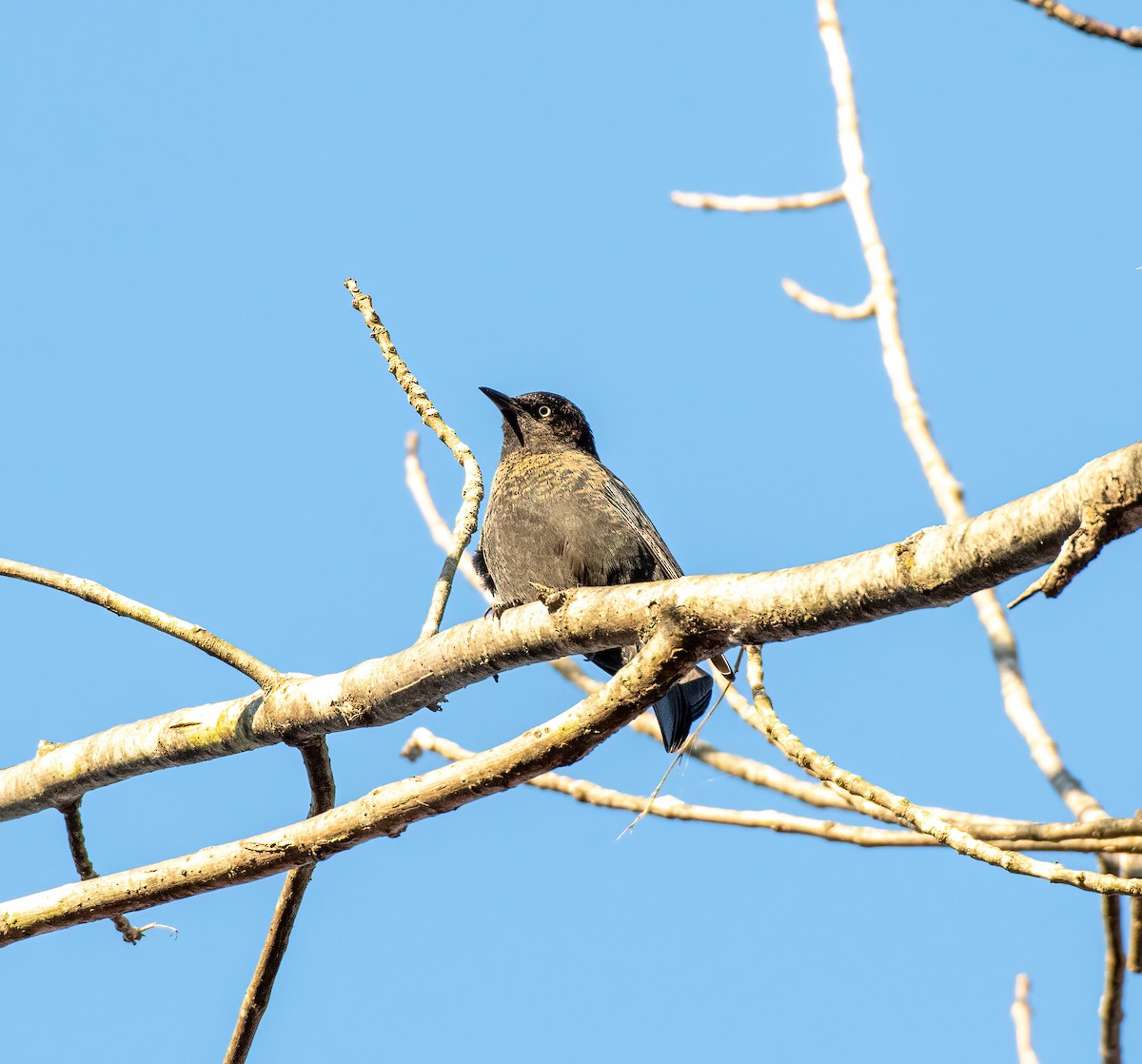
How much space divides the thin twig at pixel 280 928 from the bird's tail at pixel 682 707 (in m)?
1.75

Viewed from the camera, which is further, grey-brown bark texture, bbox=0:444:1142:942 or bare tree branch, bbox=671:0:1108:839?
bare tree branch, bbox=671:0:1108:839

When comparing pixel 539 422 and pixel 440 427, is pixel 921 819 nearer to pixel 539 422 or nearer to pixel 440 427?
pixel 440 427

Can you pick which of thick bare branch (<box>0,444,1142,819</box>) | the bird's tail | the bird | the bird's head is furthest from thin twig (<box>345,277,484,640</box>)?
the bird's head

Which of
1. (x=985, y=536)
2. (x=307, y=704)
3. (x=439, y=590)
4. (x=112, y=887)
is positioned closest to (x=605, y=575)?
(x=439, y=590)

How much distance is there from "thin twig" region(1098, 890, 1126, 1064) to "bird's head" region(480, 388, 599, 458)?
3.71 meters

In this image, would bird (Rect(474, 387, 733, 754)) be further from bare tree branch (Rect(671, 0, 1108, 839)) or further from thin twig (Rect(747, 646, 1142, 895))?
thin twig (Rect(747, 646, 1142, 895))

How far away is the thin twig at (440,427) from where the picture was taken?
4.78 meters

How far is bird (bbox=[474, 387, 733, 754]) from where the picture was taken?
19.9 ft

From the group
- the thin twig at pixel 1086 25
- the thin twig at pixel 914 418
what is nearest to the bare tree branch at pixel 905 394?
the thin twig at pixel 914 418

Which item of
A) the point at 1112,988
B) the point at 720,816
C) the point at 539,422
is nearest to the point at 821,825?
the point at 720,816

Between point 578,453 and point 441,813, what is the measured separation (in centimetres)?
341

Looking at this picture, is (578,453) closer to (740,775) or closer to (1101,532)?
(740,775)

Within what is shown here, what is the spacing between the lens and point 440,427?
498 centimetres

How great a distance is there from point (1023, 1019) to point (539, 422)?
3.89 meters
